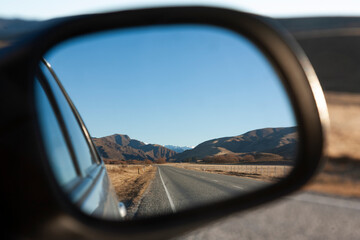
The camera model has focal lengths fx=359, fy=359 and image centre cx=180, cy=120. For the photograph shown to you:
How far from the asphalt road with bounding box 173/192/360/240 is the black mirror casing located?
3506 mm

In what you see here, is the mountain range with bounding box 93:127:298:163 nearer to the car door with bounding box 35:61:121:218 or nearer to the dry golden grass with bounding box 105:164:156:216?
the car door with bounding box 35:61:121:218

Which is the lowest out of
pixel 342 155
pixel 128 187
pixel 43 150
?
pixel 128 187

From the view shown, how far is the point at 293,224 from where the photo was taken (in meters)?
6.72

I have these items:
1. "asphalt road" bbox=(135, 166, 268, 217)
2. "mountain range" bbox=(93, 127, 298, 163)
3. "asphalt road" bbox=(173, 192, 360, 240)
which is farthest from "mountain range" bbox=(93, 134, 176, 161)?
"asphalt road" bbox=(173, 192, 360, 240)

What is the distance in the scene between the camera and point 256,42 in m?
1.90

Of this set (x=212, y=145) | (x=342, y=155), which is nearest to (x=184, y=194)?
(x=212, y=145)

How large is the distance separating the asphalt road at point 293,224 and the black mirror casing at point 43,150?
351 cm

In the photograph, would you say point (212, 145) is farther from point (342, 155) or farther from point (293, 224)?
point (342, 155)

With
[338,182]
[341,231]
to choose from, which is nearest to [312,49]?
[338,182]

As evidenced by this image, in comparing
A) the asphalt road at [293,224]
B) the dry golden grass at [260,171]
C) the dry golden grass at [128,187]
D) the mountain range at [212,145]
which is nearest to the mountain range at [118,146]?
the mountain range at [212,145]

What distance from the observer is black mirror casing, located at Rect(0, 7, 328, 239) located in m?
0.92

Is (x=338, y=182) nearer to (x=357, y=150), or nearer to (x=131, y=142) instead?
(x=357, y=150)

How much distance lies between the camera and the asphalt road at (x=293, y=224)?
5977mm

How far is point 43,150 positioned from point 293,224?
21.3 feet
